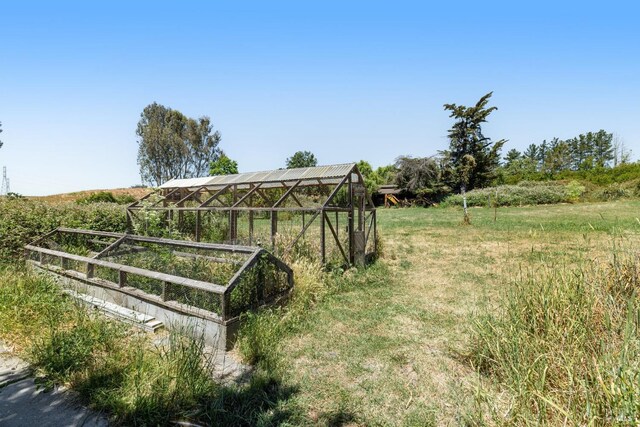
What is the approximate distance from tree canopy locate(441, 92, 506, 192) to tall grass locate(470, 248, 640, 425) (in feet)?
110

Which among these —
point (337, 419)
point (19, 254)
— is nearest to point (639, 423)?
point (337, 419)

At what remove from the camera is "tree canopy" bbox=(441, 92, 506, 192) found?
35.1 meters

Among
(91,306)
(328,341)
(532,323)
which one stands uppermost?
(532,323)

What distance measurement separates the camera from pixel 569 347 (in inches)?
111

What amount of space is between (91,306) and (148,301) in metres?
0.99

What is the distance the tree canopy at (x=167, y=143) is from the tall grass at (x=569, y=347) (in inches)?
1672

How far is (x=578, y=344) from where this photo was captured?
9.41ft

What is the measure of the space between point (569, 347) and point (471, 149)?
37503 millimetres

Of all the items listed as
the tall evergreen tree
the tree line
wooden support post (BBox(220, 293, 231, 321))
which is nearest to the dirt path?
wooden support post (BBox(220, 293, 231, 321))

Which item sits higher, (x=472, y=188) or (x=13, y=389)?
(x=472, y=188)

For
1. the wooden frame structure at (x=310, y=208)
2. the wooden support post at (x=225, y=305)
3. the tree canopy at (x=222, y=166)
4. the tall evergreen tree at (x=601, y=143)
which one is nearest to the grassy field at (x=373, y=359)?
the wooden support post at (x=225, y=305)

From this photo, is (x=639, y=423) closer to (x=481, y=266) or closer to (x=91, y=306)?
(x=91, y=306)

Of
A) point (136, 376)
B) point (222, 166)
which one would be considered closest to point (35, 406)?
point (136, 376)

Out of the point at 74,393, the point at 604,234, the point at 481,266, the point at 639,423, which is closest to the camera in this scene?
the point at 639,423
